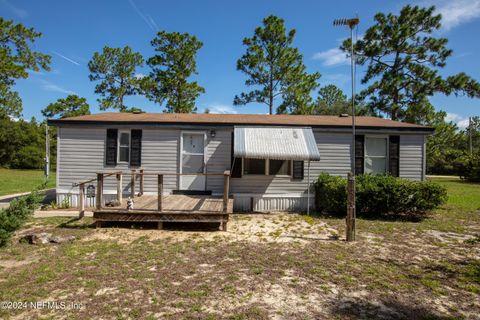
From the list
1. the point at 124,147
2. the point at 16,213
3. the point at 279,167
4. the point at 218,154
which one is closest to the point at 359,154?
the point at 279,167

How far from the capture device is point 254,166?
9.52 meters

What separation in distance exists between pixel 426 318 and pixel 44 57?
30818 mm

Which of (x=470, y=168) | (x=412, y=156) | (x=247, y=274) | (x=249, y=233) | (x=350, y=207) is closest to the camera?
(x=247, y=274)

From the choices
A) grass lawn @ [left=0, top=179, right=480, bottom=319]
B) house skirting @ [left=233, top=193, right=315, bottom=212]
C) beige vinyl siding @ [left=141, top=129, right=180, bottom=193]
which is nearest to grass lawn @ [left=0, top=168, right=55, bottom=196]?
beige vinyl siding @ [left=141, top=129, right=180, bottom=193]

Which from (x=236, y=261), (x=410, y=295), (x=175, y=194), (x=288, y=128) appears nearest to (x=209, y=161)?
(x=175, y=194)

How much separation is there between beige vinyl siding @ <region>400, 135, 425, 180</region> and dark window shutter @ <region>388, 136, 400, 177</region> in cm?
14

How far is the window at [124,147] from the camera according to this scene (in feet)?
31.2

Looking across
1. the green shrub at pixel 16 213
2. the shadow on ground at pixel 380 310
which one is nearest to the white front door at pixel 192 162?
the green shrub at pixel 16 213

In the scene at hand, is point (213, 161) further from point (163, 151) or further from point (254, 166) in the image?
point (163, 151)

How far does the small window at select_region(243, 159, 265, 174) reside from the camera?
31.1 ft

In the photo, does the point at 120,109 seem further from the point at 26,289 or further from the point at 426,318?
the point at 426,318

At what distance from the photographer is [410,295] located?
370cm

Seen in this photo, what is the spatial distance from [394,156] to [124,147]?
32.9ft

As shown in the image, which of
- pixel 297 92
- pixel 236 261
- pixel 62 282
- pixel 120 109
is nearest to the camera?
pixel 62 282
